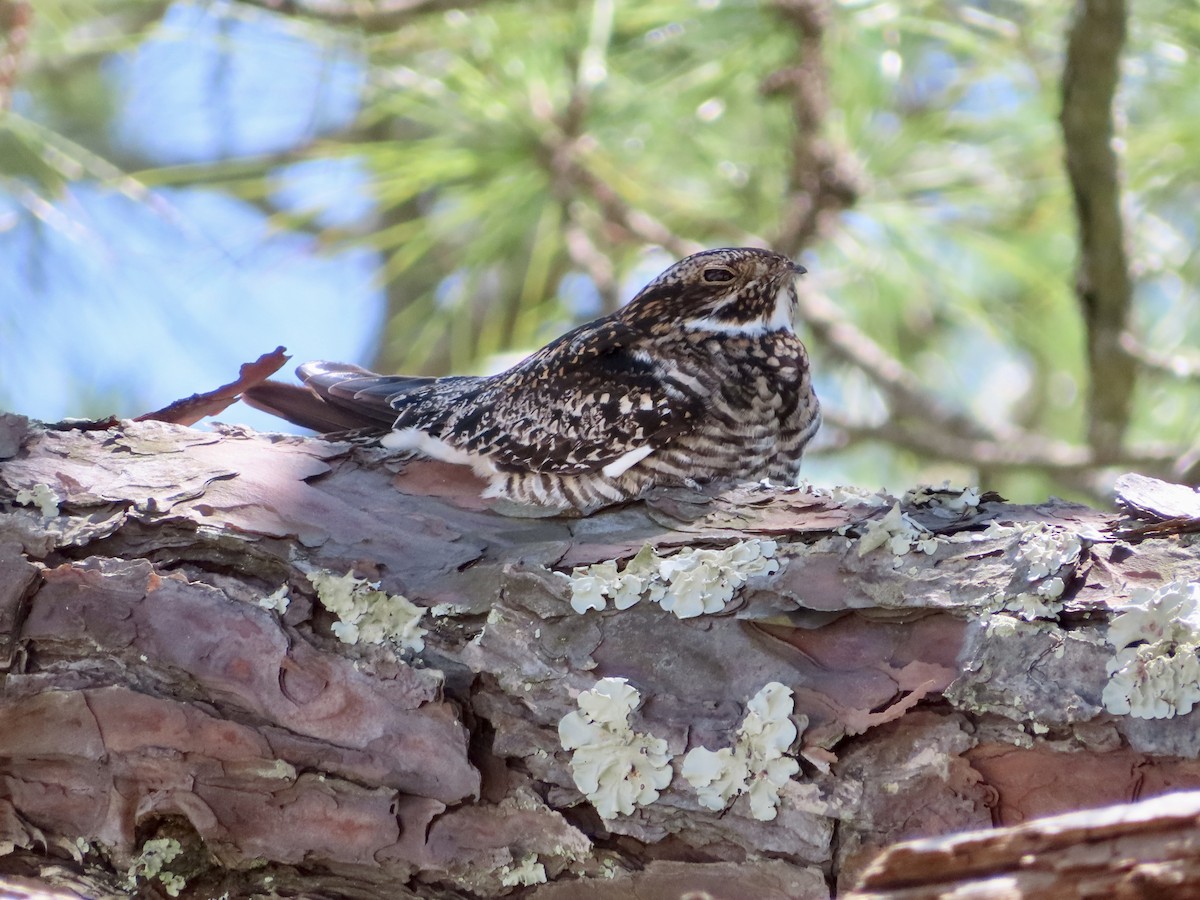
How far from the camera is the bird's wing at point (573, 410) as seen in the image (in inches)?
98.5

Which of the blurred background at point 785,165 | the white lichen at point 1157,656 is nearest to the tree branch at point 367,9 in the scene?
the blurred background at point 785,165

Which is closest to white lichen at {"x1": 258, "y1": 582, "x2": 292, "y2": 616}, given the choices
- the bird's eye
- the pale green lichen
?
the pale green lichen

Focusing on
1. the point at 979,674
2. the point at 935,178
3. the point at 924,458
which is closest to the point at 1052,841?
the point at 979,674

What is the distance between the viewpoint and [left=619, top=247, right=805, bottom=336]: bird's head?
293cm

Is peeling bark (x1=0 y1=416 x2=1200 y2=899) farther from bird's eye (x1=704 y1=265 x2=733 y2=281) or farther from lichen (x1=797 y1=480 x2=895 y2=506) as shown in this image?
bird's eye (x1=704 y1=265 x2=733 y2=281)

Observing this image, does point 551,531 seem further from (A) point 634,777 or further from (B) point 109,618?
(B) point 109,618

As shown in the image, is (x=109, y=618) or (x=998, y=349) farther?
(x=998, y=349)

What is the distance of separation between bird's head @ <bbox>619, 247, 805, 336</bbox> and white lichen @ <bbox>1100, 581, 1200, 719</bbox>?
4.88ft

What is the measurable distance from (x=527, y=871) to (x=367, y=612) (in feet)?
1.61

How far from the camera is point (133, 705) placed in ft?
5.86

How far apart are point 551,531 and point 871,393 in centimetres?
332

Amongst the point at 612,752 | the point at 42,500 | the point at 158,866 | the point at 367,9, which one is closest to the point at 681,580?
the point at 612,752

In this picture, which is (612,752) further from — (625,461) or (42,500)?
(42,500)

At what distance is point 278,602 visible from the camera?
188 cm
